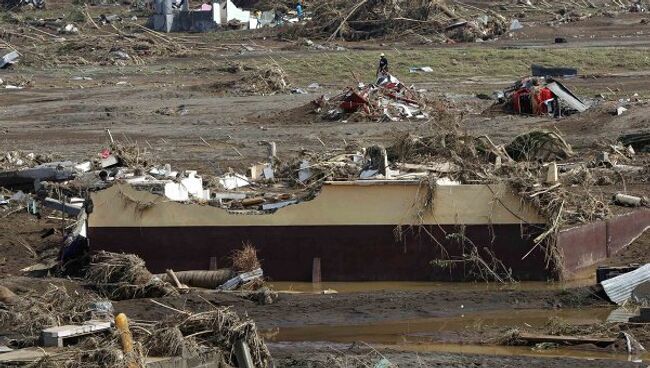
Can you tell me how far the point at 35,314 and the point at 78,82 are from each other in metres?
27.5

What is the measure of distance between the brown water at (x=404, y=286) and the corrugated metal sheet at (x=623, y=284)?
1209 millimetres

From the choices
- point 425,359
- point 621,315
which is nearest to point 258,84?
point 621,315

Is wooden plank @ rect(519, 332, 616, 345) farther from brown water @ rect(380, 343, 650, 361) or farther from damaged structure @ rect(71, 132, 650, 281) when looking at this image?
damaged structure @ rect(71, 132, 650, 281)

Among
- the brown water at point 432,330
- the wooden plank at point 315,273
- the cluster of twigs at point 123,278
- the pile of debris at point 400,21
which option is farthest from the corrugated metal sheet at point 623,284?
the pile of debris at point 400,21

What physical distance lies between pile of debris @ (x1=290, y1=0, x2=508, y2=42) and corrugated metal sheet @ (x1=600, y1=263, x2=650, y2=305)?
30019mm

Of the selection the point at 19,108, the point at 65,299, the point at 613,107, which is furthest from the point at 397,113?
the point at 65,299

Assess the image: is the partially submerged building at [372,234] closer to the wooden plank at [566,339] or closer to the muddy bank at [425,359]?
the wooden plank at [566,339]

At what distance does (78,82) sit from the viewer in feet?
139

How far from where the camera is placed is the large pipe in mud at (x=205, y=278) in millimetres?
18750

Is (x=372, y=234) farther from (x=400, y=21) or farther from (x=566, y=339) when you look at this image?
(x=400, y=21)

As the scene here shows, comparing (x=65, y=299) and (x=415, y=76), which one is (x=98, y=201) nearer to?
(x=65, y=299)

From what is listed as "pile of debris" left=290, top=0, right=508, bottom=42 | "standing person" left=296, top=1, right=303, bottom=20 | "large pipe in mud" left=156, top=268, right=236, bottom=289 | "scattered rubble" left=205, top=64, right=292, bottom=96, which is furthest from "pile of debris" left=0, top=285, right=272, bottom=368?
"standing person" left=296, top=1, right=303, bottom=20

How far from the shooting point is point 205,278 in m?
18.9

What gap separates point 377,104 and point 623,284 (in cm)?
1531
